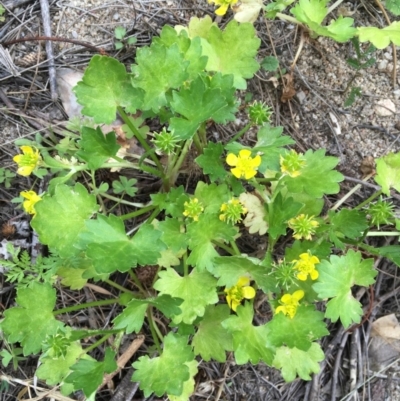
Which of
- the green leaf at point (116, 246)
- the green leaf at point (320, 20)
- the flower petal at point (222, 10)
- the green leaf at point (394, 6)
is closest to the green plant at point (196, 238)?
the green leaf at point (116, 246)

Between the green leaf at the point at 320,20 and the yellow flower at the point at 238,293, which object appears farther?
the green leaf at the point at 320,20

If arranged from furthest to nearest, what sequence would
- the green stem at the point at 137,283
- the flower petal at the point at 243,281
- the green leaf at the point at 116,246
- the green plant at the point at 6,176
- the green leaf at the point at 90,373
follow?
the green plant at the point at 6,176, the green stem at the point at 137,283, the flower petal at the point at 243,281, the green leaf at the point at 90,373, the green leaf at the point at 116,246

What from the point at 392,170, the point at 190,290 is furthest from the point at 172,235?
the point at 392,170

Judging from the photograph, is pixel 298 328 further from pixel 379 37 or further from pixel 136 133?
pixel 379 37

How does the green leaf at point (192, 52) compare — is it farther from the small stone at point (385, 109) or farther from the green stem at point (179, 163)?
the small stone at point (385, 109)

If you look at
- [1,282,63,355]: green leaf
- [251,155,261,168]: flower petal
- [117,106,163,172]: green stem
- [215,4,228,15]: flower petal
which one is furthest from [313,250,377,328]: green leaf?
[215,4,228,15]: flower petal
